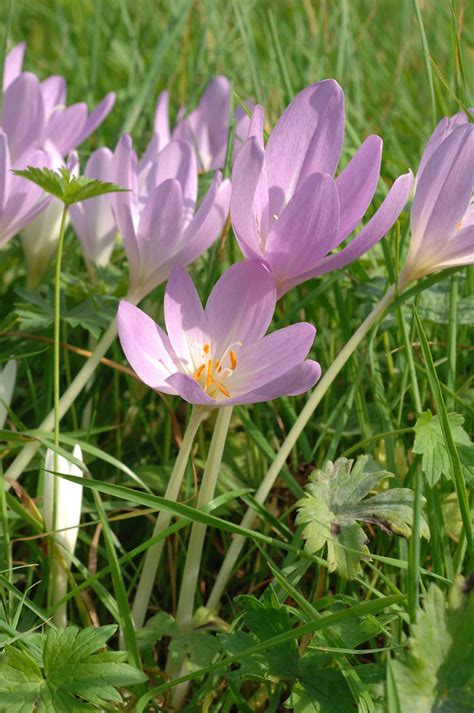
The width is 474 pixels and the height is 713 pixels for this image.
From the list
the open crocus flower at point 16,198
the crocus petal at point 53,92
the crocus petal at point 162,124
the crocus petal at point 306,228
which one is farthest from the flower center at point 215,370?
the crocus petal at point 53,92

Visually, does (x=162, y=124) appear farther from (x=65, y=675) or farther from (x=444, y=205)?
(x=65, y=675)

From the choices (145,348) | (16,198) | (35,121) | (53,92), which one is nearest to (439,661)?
(145,348)

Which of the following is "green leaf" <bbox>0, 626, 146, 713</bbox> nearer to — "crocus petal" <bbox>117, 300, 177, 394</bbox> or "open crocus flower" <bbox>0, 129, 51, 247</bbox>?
"crocus petal" <bbox>117, 300, 177, 394</bbox>

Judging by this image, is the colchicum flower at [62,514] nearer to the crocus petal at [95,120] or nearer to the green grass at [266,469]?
the green grass at [266,469]

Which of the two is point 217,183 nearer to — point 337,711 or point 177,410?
point 177,410

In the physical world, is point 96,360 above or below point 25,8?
below

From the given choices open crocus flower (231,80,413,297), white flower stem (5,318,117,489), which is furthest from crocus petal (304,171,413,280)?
white flower stem (5,318,117,489)

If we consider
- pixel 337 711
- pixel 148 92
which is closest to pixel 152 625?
pixel 337 711
